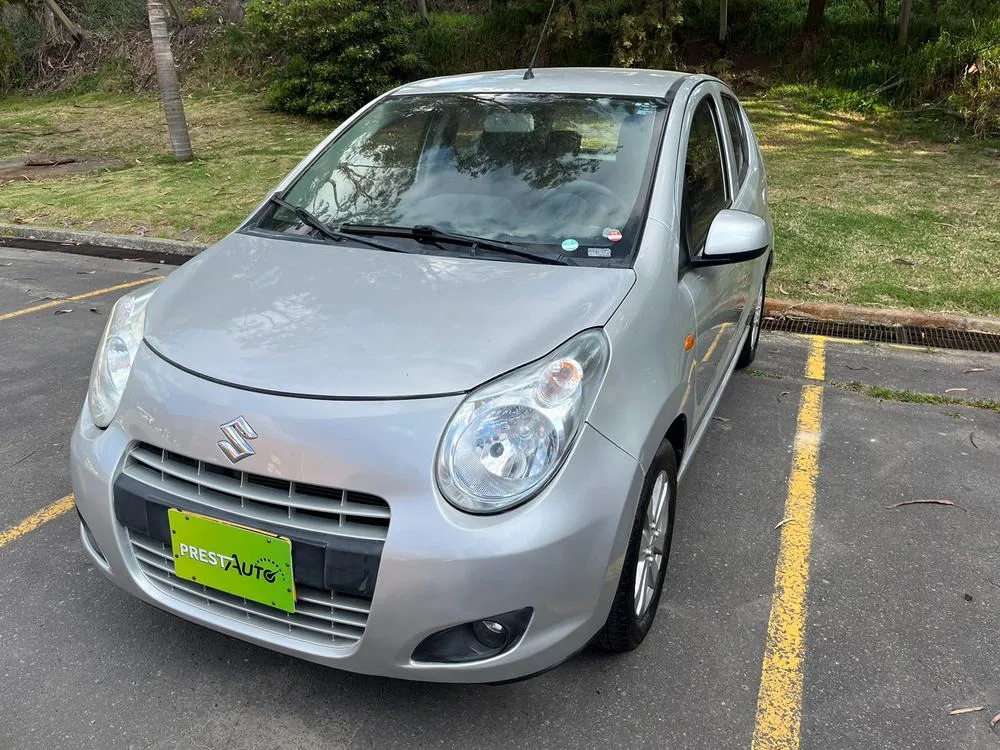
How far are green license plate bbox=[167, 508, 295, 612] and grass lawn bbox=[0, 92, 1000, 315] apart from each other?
4.59 meters

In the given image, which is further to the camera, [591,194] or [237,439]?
[591,194]

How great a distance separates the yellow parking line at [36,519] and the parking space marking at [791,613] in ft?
8.53

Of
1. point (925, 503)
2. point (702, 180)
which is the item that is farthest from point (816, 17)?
point (925, 503)

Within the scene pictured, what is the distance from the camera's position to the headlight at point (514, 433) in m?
1.79

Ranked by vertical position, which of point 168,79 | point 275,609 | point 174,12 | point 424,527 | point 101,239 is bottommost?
point 101,239

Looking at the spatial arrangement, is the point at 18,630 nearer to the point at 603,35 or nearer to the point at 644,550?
the point at 644,550

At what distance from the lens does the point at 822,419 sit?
12.8 feet

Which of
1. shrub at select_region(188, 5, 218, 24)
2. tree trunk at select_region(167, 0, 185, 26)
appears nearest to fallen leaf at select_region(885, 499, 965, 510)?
shrub at select_region(188, 5, 218, 24)

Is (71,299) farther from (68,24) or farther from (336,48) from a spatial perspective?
(68,24)

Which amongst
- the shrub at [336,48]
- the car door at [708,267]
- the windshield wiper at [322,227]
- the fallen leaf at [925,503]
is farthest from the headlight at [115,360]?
the shrub at [336,48]

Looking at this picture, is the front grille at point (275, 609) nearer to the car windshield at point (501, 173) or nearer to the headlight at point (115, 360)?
the headlight at point (115, 360)

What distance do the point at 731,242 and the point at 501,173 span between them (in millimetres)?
834

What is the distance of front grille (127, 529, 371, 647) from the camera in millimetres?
1825

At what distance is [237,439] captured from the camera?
1841 mm
